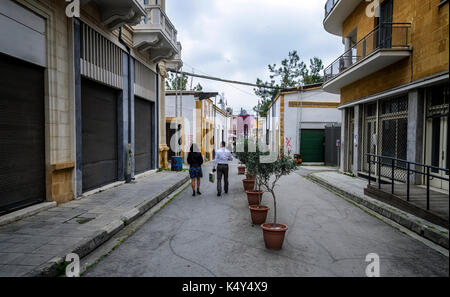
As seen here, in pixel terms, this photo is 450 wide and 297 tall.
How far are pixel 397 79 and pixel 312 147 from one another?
42.4 ft

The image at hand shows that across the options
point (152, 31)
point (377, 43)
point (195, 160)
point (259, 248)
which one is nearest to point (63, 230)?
point (259, 248)

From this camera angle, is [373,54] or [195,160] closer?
[195,160]

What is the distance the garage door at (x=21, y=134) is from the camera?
5.78 m

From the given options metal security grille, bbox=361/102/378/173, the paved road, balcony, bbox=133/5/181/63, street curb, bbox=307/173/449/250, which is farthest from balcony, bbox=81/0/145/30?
metal security grille, bbox=361/102/378/173

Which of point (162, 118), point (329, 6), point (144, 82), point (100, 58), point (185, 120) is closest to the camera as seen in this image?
point (100, 58)

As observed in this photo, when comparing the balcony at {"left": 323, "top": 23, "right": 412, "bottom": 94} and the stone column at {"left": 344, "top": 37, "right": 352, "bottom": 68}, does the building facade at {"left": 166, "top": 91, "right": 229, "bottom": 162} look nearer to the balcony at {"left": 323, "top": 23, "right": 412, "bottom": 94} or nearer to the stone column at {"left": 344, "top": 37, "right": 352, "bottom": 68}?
the balcony at {"left": 323, "top": 23, "right": 412, "bottom": 94}

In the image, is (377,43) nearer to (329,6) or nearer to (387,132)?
(387,132)

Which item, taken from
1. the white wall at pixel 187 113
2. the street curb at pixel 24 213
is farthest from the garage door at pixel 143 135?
the white wall at pixel 187 113

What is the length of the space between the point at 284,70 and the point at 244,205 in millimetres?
34063

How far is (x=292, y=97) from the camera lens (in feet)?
77.1

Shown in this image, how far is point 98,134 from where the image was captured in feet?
31.3

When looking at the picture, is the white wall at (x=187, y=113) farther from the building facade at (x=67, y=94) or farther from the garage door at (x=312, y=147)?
the building facade at (x=67, y=94)

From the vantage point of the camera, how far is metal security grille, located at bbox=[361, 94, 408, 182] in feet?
33.4
